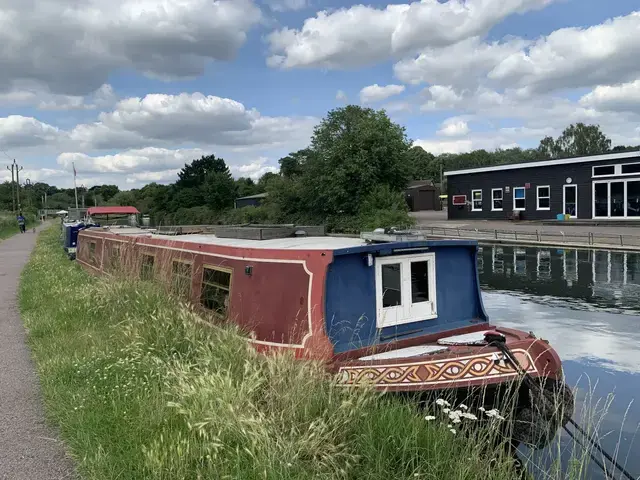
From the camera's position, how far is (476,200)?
35.8m

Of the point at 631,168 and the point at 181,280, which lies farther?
the point at 631,168

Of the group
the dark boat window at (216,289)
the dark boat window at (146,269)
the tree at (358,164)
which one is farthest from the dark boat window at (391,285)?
the tree at (358,164)

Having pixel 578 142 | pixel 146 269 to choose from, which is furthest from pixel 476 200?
pixel 578 142

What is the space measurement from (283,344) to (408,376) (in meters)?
1.46

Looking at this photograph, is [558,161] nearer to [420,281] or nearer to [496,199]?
[496,199]

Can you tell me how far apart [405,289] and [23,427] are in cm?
406

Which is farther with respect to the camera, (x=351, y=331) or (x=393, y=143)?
(x=393, y=143)

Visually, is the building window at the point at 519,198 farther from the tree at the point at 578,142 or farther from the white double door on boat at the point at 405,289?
the tree at the point at 578,142

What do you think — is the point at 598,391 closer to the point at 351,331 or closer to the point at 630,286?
the point at 351,331

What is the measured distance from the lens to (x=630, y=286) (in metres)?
13.9

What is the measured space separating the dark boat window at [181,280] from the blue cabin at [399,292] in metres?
2.56

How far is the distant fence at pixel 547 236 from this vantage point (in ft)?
69.1

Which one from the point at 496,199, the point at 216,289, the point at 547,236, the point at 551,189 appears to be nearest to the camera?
the point at 216,289

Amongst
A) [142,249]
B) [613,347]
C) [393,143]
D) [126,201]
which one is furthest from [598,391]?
[126,201]
